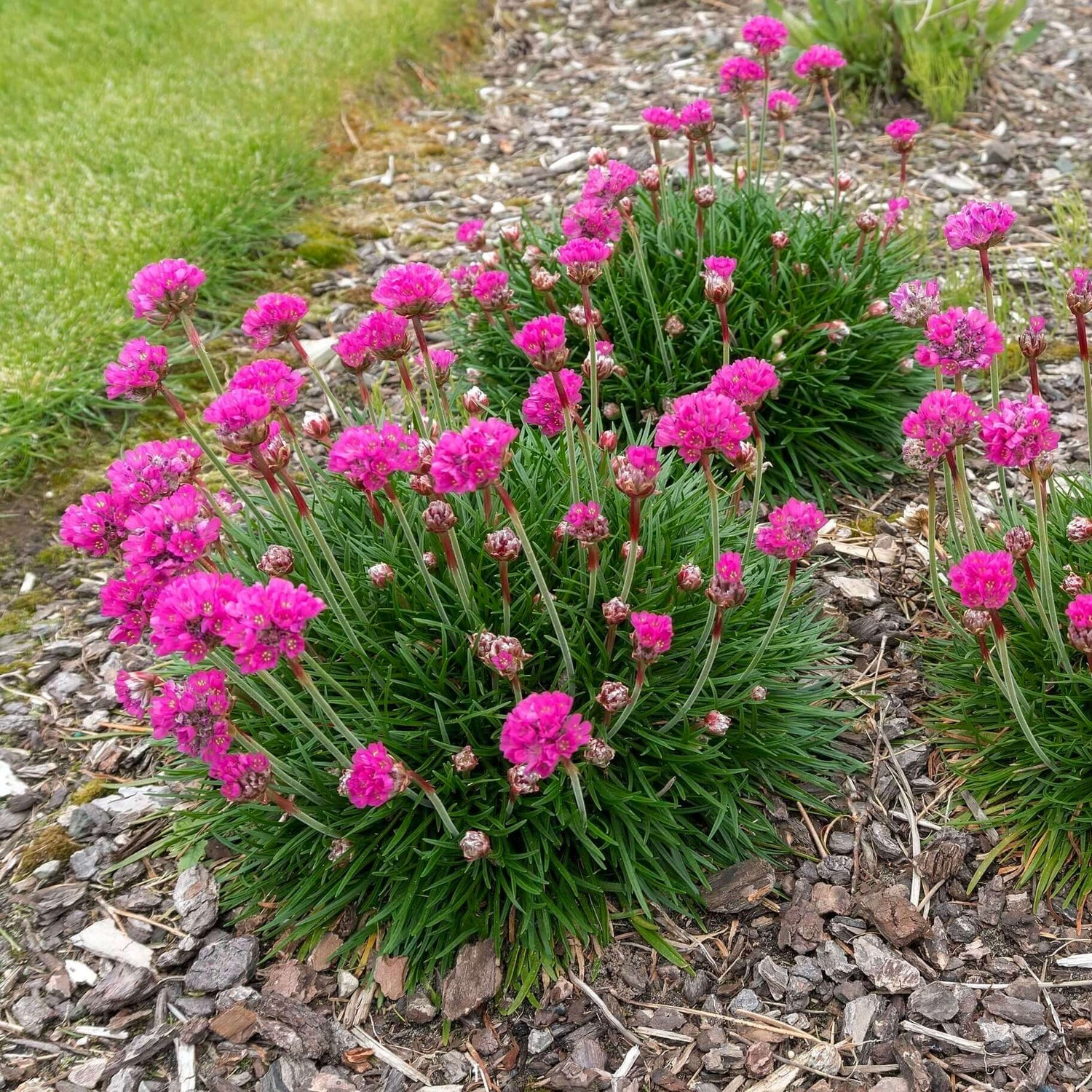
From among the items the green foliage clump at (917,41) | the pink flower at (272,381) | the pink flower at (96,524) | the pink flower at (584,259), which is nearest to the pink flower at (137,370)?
the pink flower at (272,381)

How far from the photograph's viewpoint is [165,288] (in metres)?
2.54

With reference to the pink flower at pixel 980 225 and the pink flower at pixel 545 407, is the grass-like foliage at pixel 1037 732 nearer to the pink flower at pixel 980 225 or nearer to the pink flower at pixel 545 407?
the pink flower at pixel 980 225

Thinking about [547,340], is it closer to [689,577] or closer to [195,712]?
[689,577]

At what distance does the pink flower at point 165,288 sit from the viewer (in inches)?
100

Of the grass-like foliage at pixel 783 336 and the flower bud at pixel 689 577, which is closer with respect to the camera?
the flower bud at pixel 689 577

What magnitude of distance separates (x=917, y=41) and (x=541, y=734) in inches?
243

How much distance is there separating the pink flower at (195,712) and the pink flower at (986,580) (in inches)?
66.1

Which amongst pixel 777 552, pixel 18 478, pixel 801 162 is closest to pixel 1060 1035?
pixel 777 552

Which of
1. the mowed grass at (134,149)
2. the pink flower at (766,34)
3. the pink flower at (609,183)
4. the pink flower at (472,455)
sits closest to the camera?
the pink flower at (472,455)

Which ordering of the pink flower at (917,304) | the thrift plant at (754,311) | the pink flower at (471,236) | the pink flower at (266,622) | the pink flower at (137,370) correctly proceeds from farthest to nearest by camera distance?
the thrift plant at (754,311) < the pink flower at (471,236) < the pink flower at (917,304) < the pink flower at (137,370) < the pink flower at (266,622)

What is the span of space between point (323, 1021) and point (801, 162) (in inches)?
222

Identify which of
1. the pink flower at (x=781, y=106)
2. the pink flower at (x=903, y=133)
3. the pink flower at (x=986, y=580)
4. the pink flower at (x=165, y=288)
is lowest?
the pink flower at (x=986, y=580)

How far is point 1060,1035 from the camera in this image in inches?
90.7

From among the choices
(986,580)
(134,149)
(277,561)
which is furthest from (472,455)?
(134,149)
